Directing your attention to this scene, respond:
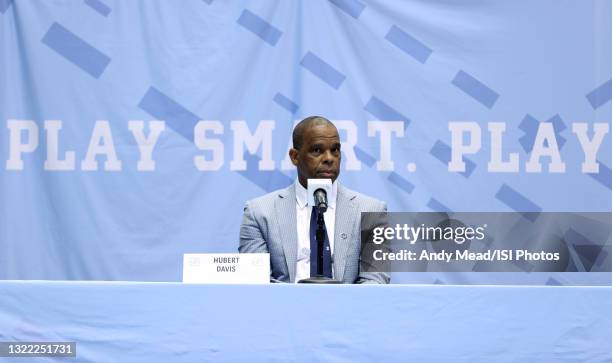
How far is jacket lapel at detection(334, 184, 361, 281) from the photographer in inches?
107

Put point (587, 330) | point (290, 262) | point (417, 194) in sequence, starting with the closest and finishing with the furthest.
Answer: point (587, 330) → point (290, 262) → point (417, 194)

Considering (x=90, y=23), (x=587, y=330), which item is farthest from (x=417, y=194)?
(x=587, y=330)

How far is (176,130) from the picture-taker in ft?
12.3

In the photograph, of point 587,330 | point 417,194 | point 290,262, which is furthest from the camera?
point 417,194

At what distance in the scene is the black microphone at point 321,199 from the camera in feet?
7.62

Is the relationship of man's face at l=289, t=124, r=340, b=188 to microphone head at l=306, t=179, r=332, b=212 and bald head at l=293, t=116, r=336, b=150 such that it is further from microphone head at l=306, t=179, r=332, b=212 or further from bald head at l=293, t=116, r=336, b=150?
microphone head at l=306, t=179, r=332, b=212

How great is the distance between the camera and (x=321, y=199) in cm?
234

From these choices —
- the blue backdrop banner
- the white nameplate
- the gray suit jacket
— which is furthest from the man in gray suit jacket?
the blue backdrop banner

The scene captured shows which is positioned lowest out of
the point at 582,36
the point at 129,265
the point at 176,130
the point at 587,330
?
the point at 587,330

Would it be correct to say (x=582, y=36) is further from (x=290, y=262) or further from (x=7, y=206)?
(x=7, y=206)

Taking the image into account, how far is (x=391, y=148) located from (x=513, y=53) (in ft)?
2.21

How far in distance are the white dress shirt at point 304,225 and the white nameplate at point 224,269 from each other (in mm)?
561

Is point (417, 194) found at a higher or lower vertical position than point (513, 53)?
lower

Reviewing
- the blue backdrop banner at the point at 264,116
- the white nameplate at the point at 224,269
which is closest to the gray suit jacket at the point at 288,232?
the white nameplate at the point at 224,269
